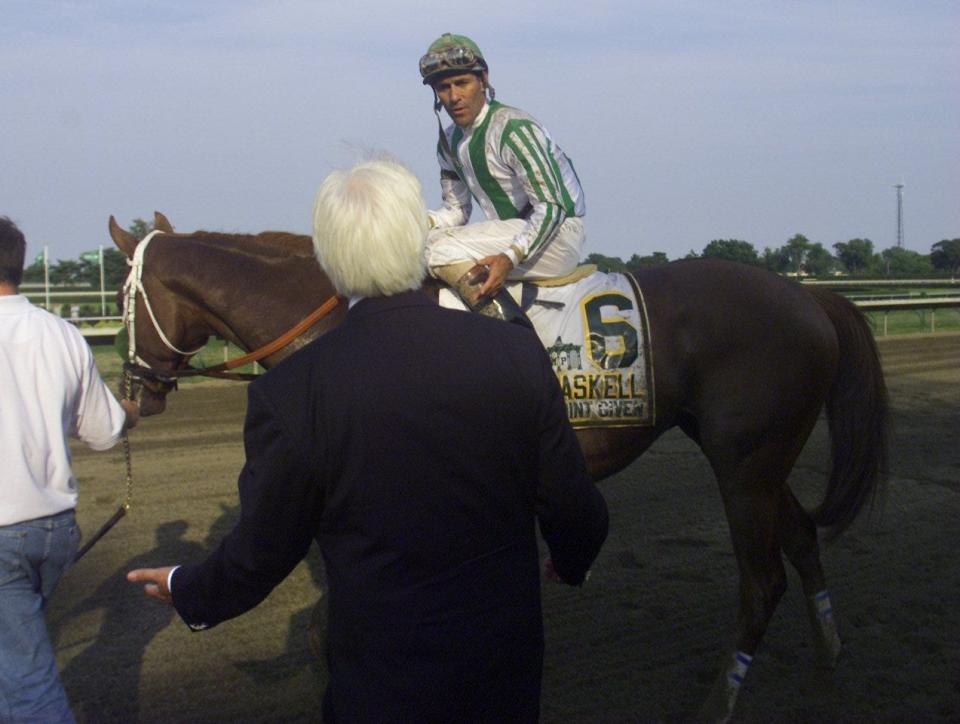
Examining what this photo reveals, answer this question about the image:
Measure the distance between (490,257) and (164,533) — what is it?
10.8 ft

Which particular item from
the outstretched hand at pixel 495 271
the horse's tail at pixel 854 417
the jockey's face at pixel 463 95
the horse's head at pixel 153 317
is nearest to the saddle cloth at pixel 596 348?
the outstretched hand at pixel 495 271

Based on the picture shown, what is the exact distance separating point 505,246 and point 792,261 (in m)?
15.9

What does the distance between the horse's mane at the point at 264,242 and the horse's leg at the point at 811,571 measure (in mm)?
2396

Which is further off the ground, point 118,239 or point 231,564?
point 118,239

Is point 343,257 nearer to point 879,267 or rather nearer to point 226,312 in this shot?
point 226,312

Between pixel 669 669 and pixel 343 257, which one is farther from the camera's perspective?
pixel 669 669

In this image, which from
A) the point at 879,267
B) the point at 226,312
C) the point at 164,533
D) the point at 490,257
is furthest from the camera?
the point at 879,267

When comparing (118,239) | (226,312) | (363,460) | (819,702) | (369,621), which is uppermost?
(118,239)

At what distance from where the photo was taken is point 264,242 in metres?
4.21

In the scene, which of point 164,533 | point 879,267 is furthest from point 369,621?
point 879,267

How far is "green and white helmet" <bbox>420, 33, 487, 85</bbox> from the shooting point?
397 cm

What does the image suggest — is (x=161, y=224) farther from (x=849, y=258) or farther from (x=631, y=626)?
(x=849, y=258)

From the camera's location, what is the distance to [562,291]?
4.22 metres

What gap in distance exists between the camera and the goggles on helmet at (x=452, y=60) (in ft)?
13.0
